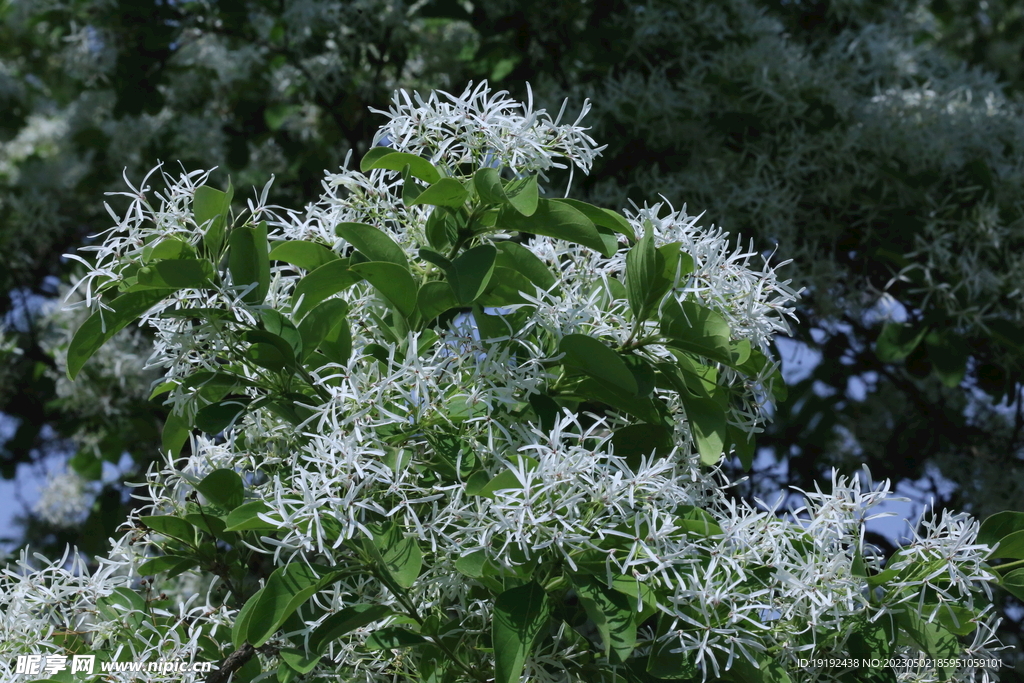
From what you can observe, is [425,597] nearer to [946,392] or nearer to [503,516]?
[503,516]

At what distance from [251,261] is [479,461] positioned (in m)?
0.39

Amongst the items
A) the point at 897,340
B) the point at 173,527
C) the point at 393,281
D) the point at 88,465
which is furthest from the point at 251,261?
the point at 88,465

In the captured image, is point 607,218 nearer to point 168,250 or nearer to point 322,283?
point 322,283

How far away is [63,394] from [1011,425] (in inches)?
130

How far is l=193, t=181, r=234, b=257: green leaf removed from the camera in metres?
1.21

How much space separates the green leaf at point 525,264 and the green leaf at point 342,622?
0.45 meters

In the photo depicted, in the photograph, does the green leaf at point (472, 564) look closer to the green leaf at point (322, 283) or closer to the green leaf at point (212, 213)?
the green leaf at point (322, 283)

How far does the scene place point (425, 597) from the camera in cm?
123

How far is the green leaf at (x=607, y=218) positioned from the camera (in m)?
1.27

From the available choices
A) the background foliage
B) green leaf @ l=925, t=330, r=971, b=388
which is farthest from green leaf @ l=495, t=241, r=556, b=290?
green leaf @ l=925, t=330, r=971, b=388

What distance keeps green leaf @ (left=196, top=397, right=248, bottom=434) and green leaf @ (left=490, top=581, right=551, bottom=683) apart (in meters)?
0.45

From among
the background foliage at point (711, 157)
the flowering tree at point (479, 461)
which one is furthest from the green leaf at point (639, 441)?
the background foliage at point (711, 157)

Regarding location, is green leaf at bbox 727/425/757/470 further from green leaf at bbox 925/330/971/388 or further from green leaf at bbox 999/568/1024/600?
green leaf at bbox 925/330/971/388

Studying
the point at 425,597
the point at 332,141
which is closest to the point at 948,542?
the point at 425,597
